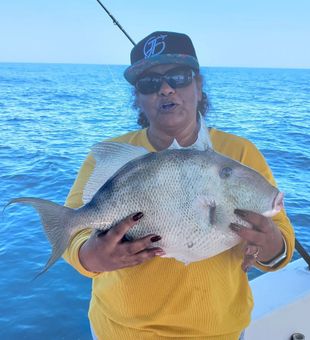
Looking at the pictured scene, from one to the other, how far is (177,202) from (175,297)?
0.47 meters

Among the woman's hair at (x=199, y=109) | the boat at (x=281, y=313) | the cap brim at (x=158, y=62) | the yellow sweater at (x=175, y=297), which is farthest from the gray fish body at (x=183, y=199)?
the boat at (x=281, y=313)

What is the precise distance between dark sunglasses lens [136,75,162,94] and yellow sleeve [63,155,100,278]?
42 centimetres

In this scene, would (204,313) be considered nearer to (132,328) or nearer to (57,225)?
(132,328)

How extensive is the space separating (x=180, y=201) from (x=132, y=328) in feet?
2.13

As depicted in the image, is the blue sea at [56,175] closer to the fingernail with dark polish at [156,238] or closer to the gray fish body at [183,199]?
the gray fish body at [183,199]

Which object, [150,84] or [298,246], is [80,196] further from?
[298,246]

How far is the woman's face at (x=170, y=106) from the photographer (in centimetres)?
189

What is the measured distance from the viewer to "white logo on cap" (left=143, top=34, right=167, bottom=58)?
1.95m

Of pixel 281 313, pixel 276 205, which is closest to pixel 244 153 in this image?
pixel 276 205

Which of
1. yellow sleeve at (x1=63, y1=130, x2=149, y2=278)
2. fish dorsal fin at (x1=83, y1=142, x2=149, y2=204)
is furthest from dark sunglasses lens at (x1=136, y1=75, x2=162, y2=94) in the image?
fish dorsal fin at (x1=83, y1=142, x2=149, y2=204)

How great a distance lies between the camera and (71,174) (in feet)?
28.1

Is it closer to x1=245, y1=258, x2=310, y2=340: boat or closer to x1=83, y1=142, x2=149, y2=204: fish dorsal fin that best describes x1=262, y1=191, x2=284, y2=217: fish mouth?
→ x1=83, y1=142, x2=149, y2=204: fish dorsal fin

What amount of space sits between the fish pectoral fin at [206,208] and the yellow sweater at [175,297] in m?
0.31

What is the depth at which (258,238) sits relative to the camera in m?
1.53
